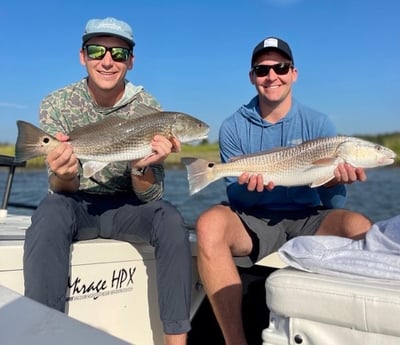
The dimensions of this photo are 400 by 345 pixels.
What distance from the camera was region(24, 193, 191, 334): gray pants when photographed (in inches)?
109

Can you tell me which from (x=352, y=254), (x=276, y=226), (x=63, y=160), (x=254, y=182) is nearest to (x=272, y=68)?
(x=254, y=182)

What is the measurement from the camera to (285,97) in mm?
3785

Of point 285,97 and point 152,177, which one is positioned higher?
point 285,97

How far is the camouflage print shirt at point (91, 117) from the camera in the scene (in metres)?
3.36

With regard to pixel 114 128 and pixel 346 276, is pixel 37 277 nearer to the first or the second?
pixel 114 128

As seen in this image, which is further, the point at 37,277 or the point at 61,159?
the point at 61,159

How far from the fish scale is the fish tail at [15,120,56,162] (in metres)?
0.99

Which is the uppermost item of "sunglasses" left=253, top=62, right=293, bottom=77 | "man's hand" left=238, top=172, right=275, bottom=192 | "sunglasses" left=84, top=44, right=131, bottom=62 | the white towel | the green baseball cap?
the green baseball cap

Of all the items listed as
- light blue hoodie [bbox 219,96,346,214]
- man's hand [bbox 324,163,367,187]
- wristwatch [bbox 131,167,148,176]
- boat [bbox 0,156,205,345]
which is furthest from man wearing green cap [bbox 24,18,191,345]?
man's hand [bbox 324,163,367,187]

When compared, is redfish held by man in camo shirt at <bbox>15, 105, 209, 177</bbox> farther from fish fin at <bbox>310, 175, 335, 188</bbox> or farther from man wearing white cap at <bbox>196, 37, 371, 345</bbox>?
fish fin at <bbox>310, 175, 335, 188</bbox>

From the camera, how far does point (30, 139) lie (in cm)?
293

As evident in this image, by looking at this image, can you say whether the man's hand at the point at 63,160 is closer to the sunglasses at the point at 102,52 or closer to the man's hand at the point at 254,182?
the sunglasses at the point at 102,52

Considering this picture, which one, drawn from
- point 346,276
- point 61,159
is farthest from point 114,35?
point 346,276

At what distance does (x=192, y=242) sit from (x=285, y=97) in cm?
121
